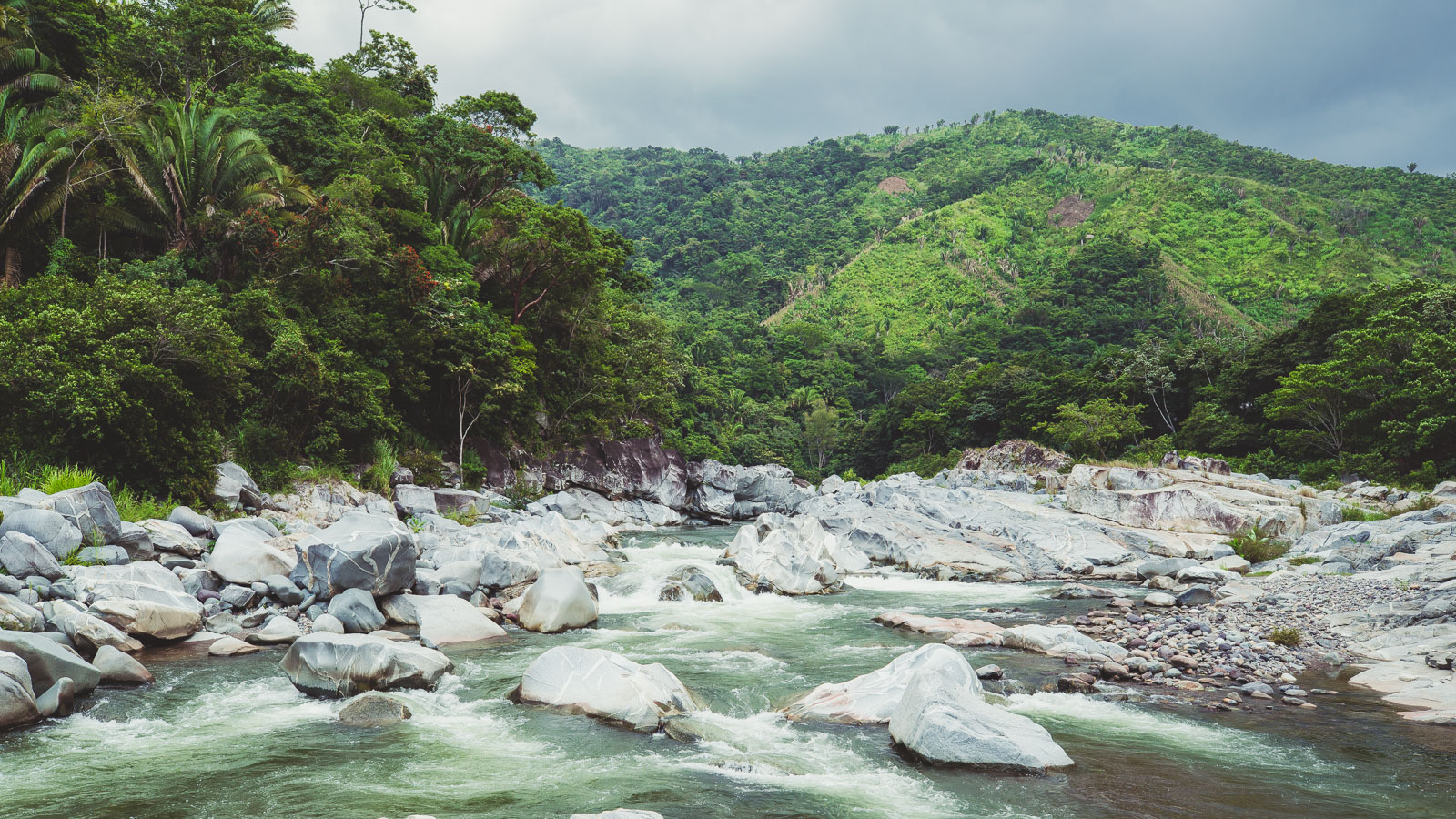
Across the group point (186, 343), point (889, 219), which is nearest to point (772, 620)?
point (186, 343)

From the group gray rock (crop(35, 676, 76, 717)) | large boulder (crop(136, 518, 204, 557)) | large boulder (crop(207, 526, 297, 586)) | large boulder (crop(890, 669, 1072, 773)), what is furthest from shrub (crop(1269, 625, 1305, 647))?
large boulder (crop(136, 518, 204, 557))

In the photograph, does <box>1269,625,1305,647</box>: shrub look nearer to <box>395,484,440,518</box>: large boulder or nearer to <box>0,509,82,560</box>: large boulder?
<box>0,509,82,560</box>: large boulder

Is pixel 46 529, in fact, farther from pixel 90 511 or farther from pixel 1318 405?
pixel 1318 405

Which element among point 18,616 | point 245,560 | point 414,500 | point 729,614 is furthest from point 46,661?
point 414,500

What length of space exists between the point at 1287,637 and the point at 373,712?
39.6ft

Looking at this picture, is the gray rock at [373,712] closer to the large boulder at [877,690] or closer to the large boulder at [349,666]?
the large boulder at [349,666]

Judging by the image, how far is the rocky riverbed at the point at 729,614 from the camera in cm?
748

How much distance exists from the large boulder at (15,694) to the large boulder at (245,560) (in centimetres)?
477

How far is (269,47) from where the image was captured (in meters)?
30.6

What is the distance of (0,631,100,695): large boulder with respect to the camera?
677cm

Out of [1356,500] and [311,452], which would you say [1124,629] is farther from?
[311,452]

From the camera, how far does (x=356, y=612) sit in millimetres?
10531

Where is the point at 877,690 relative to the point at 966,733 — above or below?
below

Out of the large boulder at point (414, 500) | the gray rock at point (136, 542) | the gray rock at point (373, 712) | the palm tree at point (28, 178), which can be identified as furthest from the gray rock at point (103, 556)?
the large boulder at point (414, 500)
